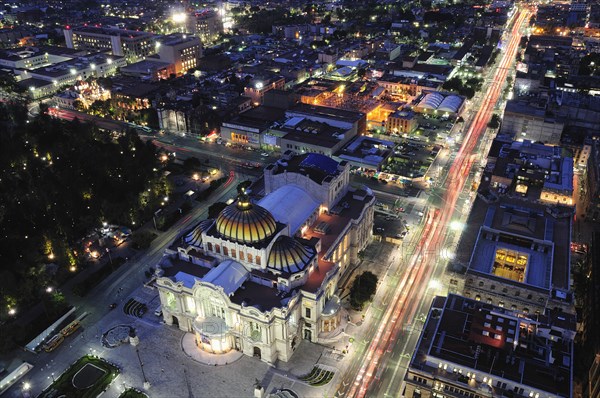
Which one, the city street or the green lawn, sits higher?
the city street

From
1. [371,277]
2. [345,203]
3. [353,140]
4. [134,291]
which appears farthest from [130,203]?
[353,140]

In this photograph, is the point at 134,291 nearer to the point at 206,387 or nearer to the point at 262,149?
the point at 206,387

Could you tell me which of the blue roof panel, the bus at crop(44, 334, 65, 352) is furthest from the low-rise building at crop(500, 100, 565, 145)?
the bus at crop(44, 334, 65, 352)

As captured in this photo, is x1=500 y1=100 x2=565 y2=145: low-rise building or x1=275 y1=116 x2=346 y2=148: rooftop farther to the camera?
x1=500 y1=100 x2=565 y2=145: low-rise building

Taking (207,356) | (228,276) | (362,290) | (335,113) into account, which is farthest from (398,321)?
(335,113)

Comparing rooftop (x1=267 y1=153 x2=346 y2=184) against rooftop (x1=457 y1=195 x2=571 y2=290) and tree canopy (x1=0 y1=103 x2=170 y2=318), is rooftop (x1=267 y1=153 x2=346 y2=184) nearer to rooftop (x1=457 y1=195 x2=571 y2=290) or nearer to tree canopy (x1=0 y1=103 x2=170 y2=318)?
rooftop (x1=457 y1=195 x2=571 y2=290)

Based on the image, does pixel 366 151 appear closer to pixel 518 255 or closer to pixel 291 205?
pixel 291 205
